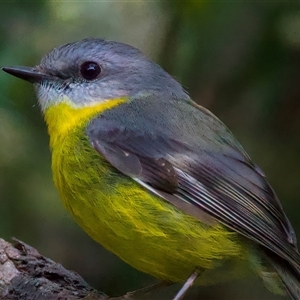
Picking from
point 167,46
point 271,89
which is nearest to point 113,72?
point 167,46

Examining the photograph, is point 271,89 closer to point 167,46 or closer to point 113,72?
point 167,46

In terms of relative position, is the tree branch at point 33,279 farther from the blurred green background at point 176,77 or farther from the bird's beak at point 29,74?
the bird's beak at point 29,74

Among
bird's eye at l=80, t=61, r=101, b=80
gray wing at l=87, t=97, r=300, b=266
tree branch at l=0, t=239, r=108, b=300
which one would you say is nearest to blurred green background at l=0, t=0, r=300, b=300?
bird's eye at l=80, t=61, r=101, b=80

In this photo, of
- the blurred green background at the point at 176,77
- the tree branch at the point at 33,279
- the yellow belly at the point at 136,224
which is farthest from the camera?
the blurred green background at the point at 176,77

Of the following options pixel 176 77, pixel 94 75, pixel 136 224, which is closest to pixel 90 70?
pixel 94 75

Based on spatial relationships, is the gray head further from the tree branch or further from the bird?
the tree branch

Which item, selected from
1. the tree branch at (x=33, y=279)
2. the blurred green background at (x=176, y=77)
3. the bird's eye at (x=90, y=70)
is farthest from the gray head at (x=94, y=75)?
the tree branch at (x=33, y=279)
